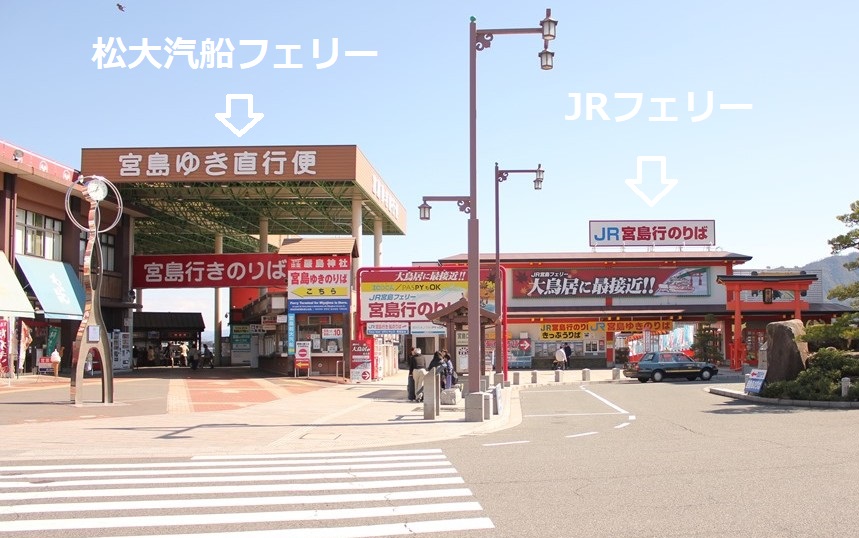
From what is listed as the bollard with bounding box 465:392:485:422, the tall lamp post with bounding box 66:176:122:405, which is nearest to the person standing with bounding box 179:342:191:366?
the tall lamp post with bounding box 66:176:122:405

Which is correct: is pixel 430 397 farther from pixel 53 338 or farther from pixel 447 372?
pixel 53 338

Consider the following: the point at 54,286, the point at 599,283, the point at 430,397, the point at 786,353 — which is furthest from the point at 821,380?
the point at 599,283

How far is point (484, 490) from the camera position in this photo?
33.9ft

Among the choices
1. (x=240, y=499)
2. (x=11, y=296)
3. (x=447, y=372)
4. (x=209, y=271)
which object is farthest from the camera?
(x=209, y=271)

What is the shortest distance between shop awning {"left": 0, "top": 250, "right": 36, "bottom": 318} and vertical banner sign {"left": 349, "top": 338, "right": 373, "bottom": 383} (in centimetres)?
1351

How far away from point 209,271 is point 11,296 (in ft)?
47.2

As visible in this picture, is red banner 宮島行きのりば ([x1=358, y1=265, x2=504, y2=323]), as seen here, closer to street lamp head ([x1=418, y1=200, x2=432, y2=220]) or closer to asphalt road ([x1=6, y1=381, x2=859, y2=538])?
street lamp head ([x1=418, y1=200, x2=432, y2=220])

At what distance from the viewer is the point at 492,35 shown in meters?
19.4

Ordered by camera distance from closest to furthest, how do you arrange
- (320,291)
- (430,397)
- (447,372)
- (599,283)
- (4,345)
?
(430,397) → (447,372) → (4,345) → (320,291) → (599,283)

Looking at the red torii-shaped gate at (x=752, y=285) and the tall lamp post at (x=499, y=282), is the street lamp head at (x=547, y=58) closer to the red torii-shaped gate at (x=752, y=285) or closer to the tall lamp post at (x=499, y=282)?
the tall lamp post at (x=499, y=282)

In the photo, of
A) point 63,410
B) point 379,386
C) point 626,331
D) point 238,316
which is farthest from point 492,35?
point 238,316

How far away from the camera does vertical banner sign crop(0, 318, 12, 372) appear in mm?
34969

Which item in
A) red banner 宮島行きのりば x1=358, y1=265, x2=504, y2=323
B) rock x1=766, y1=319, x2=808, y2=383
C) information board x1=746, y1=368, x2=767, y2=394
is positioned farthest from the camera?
red banner 宮島行きのりば x1=358, y1=265, x2=504, y2=323

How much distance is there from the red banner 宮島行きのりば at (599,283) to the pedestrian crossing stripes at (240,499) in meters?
46.5
